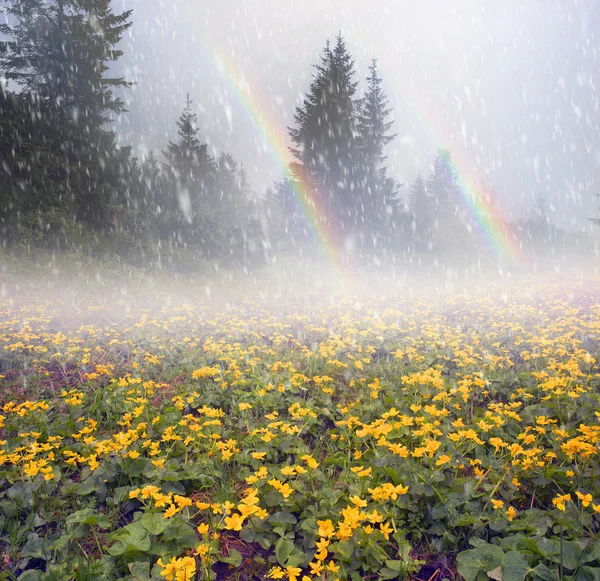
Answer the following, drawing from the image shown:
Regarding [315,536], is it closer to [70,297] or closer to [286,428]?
[286,428]

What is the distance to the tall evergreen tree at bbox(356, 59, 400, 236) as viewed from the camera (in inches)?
1036

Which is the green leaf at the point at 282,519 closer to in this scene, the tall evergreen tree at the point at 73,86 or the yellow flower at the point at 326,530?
the yellow flower at the point at 326,530

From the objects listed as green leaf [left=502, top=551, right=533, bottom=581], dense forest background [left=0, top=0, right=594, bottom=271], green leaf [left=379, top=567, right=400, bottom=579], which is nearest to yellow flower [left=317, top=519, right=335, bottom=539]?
green leaf [left=379, top=567, right=400, bottom=579]

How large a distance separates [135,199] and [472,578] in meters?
17.6

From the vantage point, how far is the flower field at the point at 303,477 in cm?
214

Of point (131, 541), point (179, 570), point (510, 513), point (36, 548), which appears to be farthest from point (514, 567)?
point (36, 548)

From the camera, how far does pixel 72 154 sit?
14.6 m

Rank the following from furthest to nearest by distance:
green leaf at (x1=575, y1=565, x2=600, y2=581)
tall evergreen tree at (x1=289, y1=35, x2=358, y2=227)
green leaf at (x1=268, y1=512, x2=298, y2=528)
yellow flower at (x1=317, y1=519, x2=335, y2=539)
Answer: tall evergreen tree at (x1=289, y1=35, x2=358, y2=227), green leaf at (x1=268, y1=512, x2=298, y2=528), yellow flower at (x1=317, y1=519, x2=335, y2=539), green leaf at (x1=575, y1=565, x2=600, y2=581)

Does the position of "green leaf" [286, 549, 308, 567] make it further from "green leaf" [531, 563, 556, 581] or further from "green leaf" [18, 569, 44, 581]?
"green leaf" [18, 569, 44, 581]

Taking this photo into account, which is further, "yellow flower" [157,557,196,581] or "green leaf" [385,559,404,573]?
"green leaf" [385,559,404,573]

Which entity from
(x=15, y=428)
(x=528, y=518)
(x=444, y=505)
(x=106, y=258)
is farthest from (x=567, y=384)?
(x=106, y=258)

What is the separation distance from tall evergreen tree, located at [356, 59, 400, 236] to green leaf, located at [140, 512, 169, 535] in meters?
25.3

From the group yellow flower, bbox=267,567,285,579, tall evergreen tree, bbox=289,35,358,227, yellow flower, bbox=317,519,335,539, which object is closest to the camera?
yellow flower, bbox=267,567,285,579

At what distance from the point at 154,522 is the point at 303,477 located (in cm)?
103
